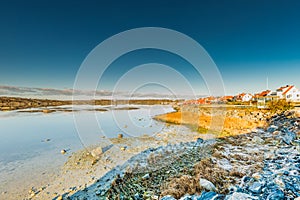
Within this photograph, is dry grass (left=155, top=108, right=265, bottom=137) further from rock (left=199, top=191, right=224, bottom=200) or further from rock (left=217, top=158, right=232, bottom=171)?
rock (left=199, top=191, right=224, bottom=200)

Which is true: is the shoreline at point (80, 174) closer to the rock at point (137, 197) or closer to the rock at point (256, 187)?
the rock at point (137, 197)

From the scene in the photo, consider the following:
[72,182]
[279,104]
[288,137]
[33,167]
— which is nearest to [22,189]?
[72,182]

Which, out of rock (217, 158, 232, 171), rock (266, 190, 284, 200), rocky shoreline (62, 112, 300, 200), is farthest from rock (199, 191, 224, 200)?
rock (217, 158, 232, 171)

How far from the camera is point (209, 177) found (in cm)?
391

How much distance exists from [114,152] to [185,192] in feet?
17.3

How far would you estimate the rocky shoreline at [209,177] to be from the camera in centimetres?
315

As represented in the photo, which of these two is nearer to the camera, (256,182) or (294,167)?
(256,182)

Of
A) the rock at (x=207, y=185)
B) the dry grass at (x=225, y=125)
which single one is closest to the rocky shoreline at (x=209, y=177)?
the rock at (x=207, y=185)

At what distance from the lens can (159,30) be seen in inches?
432

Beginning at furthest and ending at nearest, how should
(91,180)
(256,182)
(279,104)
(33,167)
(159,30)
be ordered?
(279,104), (159,30), (33,167), (91,180), (256,182)

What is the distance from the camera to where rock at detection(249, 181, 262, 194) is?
10.0ft

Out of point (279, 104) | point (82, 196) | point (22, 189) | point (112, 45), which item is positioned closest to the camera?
point (82, 196)

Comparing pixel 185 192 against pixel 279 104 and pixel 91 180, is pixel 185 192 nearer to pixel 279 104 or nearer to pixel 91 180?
pixel 91 180

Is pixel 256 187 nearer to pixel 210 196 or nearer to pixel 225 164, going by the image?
pixel 210 196
